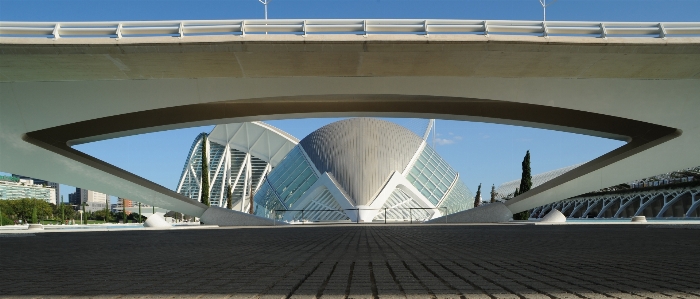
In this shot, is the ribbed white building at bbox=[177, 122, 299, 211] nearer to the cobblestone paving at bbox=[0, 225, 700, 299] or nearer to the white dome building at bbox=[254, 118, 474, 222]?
the white dome building at bbox=[254, 118, 474, 222]

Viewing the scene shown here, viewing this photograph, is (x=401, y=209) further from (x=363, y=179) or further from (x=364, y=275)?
(x=364, y=275)

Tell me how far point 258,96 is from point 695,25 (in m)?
12.4

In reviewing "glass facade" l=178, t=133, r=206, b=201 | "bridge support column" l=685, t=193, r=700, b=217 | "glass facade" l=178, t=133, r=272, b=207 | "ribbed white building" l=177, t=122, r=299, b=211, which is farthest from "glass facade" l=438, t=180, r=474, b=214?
"glass facade" l=178, t=133, r=206, b=201

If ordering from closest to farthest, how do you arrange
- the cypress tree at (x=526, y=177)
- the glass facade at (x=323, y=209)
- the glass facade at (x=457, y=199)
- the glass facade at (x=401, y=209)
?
the cypress tree at (x=526, y=177)
the glass facade at (x=401, y=209)
the glass facade at (x=323, y=209)
the glass facade at (x=457, y=199)

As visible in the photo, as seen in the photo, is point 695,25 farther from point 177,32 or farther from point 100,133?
point 100,133

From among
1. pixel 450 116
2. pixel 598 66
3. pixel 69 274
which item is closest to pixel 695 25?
pixel 598 66

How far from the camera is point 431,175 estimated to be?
137 feet

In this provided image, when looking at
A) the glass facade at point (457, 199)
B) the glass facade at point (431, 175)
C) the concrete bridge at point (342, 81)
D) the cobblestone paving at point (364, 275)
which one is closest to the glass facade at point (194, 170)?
the glass facade at point (431, 175)

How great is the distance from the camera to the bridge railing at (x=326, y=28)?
1523cm

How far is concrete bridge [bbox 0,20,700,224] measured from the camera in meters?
15.3

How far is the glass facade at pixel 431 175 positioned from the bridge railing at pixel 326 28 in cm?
2481

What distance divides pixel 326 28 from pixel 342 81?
313 centimetres

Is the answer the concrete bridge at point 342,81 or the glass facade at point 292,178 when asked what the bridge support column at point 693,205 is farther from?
the glass facade at point 292,178

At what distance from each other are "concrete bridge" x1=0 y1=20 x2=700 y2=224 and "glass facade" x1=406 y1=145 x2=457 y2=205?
1596 cm
